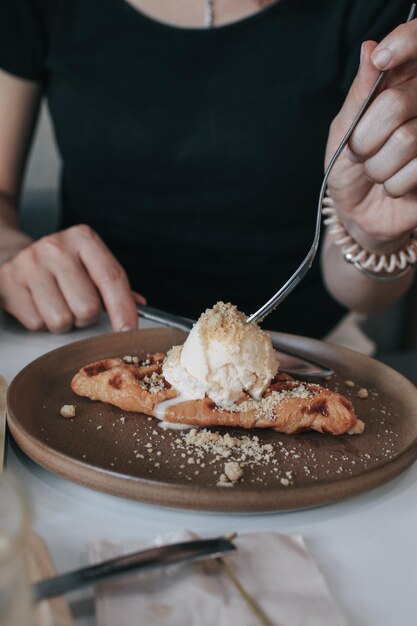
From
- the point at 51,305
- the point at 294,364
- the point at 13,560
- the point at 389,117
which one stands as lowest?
the point at 51,305

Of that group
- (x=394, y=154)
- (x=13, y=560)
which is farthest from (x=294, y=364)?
(x=13, y=560)

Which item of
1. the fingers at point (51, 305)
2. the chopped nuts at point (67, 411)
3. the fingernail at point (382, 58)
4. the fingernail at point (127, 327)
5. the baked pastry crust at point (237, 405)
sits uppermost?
the fingernail at point (382, 58)

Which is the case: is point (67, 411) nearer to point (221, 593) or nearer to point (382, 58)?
point (221, 593)

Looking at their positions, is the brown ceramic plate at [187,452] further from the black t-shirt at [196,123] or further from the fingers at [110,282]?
the black t-shirt at [196,123]

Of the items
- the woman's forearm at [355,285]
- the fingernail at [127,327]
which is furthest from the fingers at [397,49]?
the woman's forearm at [355,285]

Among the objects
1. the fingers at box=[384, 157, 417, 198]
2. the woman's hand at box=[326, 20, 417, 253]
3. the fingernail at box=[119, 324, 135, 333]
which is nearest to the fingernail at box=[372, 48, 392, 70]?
the woman's hand at box=[326, 20, 417, 253]

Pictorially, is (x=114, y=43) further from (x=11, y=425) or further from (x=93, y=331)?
(x=11, y=425)
